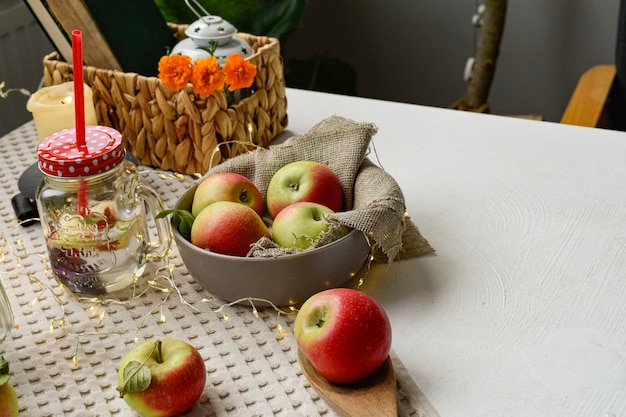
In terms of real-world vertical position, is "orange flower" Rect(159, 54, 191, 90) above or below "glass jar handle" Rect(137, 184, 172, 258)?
above

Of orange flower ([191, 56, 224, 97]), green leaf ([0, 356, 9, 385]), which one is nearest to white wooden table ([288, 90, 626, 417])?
orange flower ([191, 56, 224, 97])

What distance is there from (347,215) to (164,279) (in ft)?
0.78

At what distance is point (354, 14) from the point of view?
2346 mm

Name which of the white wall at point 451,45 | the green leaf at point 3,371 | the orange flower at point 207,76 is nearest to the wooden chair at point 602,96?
the white wall at point 451,45

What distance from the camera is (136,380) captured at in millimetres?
650

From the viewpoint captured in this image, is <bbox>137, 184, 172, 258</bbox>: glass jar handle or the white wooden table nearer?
the white wooden table

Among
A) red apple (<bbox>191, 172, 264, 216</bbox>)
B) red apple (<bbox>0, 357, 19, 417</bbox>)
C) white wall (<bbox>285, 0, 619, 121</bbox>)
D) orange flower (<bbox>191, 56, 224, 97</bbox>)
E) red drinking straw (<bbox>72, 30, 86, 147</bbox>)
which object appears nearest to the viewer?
red apple (<bbox>0, 357, 19, 417</bbox>)

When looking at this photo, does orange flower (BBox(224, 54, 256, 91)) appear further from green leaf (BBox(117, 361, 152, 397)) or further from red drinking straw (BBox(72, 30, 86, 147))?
green leaf (BBox(117, 361, 152, 397))

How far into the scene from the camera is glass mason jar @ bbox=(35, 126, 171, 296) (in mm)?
780

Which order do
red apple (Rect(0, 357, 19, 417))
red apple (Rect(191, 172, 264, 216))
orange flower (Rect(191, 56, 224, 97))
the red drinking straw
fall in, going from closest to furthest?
red apple (Rect(0, 357, 19, 417)) < the red drinking straw < red apple (Rect(191, 172, 264, 216)) < orange flower (Rect(191, 56, 224, 97))

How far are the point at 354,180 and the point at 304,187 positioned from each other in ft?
0.26

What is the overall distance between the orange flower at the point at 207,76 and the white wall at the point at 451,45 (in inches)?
54.8

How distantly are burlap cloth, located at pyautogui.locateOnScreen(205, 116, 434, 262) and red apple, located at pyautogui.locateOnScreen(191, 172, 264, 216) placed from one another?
0.05 metres

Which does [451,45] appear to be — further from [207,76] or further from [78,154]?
[78,154]
